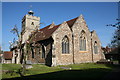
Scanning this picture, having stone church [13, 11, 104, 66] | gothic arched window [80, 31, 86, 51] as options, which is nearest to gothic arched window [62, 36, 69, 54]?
stone church [13, 11, 104, 66]

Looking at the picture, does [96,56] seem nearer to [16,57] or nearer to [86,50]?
[86,50]

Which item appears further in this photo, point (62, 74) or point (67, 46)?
point (67, 46)

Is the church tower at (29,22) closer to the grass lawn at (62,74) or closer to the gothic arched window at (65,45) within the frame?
the gothic arched window at (65,45)

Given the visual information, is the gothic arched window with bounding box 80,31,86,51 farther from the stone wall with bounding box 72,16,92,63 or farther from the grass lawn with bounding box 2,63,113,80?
the grass lawn with bounding box 2,63,113,80

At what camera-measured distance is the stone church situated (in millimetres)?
23797

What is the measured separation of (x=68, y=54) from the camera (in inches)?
989

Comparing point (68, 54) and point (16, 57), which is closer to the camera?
point (68, 54)

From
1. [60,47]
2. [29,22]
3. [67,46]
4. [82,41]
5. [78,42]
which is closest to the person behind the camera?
[60,47]

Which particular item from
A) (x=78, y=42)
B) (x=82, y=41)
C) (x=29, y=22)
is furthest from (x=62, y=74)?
(x=29, y=22)

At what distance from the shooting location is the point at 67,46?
83.8 ft

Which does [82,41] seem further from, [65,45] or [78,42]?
[65,45]

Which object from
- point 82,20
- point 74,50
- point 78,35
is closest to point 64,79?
point 74,50

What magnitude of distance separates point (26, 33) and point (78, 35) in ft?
66.1

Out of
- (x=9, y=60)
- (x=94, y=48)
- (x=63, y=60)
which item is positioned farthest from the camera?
Result: (x=9, y=60)
